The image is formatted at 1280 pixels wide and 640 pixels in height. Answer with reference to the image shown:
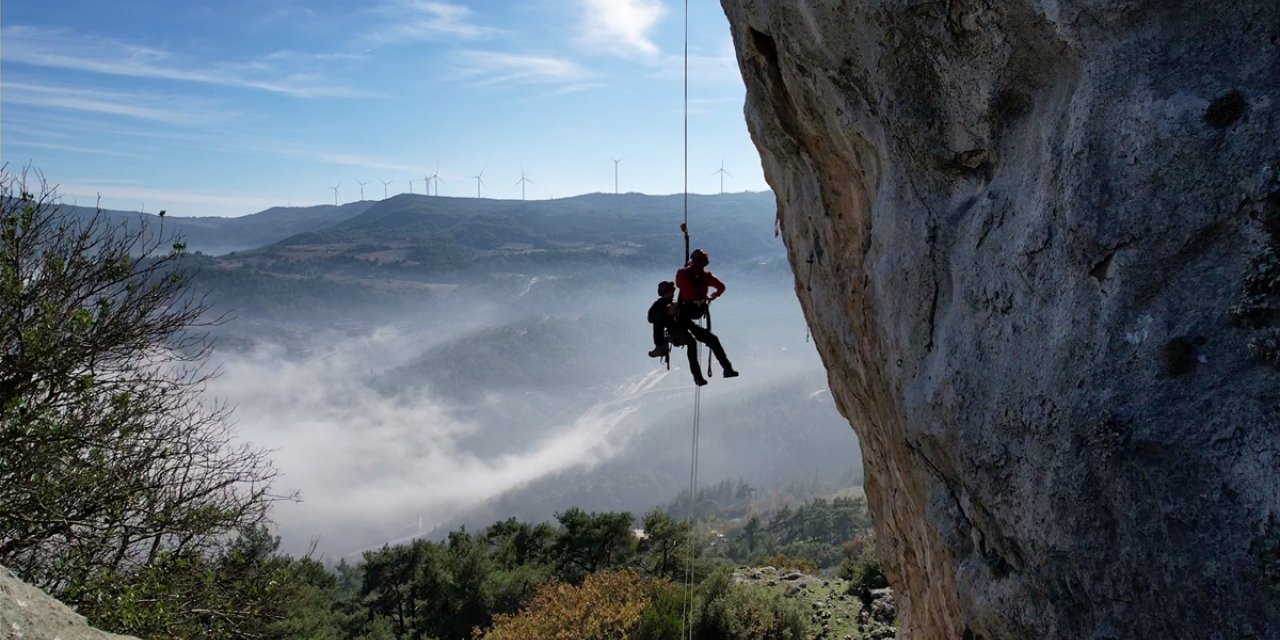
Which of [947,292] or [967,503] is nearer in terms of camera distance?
[967,503]

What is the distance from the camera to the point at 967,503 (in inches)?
199

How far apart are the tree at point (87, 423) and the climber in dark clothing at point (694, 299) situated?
726 cm

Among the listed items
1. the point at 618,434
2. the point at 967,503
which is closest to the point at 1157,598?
the point at 967,503

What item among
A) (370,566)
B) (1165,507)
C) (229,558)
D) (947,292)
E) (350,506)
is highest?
(947,292)

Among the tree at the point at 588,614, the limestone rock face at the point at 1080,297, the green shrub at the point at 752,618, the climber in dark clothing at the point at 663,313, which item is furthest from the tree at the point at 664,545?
the limestone rock face at the point at 1080,297

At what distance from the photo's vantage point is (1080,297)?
4.25 meters

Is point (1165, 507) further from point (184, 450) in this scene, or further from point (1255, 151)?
point (184, 450)

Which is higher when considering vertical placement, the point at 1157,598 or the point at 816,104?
the point at 816,104

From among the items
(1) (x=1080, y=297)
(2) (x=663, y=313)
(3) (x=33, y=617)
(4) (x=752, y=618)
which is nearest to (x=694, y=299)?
(2) (x=663, y=313)

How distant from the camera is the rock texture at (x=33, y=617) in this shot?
5.54 metres

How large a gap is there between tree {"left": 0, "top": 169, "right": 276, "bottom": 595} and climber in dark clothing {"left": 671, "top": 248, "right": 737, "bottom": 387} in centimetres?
726

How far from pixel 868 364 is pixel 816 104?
2.55m

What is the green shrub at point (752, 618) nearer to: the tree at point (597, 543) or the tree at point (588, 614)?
the tree at point (588, 614)

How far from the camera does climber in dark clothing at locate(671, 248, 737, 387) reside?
35.9 feet
